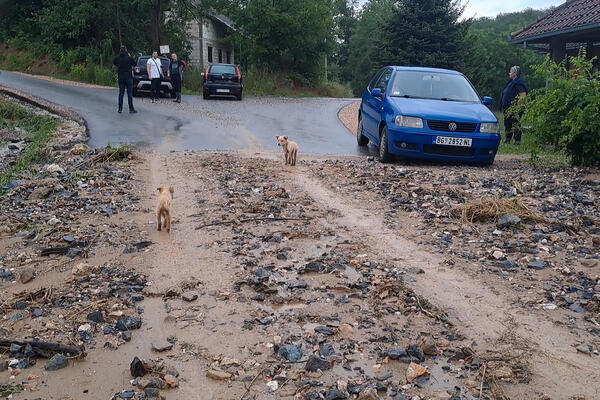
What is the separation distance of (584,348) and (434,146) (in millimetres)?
6742

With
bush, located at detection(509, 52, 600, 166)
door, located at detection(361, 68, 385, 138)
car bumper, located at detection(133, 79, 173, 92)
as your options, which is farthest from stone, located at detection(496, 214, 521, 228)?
car bumper, located at detection(133, 79, 173, 92)

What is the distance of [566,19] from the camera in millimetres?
16578

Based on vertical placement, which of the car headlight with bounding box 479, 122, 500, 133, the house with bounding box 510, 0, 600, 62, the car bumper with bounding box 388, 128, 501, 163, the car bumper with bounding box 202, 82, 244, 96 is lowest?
the car bumper with bounding box 388, 128, 501, 163

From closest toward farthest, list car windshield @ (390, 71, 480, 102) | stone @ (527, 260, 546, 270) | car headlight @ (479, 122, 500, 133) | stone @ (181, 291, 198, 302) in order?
stone @ (181, 291, 198, 302), stone @ (527, 260, 546, 270), car headlight @ (479, 122, 500, 133), car windshield @ (390, 71, 480, 102)

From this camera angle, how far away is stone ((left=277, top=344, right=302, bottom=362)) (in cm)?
370

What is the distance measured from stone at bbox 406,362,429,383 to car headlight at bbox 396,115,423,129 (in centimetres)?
713

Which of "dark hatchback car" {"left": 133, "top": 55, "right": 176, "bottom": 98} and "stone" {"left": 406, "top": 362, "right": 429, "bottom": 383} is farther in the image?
"dark hatchback car" {"left": 133, "top": 55, "right": 176, "bottom": 98}

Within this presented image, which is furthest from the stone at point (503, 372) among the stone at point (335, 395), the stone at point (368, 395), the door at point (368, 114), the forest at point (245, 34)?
the forest at point (245, 34)

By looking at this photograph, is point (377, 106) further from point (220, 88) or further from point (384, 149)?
point (220, 88)

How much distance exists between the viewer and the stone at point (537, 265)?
5.16 meters

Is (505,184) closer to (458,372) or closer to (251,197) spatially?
(251,197)

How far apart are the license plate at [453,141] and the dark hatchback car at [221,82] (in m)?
Answer: 17.7

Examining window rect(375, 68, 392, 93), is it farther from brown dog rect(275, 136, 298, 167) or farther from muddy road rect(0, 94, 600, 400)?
muddy road rect(0, 94, 600, 400)

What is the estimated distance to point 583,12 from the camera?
16266 millimetres
